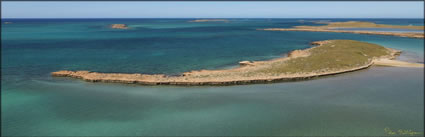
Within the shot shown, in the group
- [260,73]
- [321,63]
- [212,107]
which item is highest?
[321,63]

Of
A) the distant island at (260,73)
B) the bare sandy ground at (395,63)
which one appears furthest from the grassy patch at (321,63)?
the bare sandy ground at (395,63)

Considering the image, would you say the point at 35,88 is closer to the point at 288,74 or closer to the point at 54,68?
the point at 54,68

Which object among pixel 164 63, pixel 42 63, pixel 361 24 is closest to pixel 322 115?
pixel 164 63

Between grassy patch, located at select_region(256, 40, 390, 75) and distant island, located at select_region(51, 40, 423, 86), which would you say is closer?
distant island, located at select_region(51, 40, 423, 86)

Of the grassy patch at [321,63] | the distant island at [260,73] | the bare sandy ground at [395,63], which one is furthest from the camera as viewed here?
the bare sandy ground at [395,63]

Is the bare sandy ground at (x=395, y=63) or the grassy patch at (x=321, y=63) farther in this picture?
the bare sandy ground at (x=395, y=63)

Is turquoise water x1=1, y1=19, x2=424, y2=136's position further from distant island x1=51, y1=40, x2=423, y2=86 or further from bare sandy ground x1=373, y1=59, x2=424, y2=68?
bare sandy ground x1=373, y1=59, x2=424, y2=68

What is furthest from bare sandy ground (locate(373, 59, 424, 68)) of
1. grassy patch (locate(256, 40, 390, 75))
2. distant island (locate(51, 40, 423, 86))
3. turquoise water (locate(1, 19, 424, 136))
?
turquoise water (locate(1, 19, 424, 136))

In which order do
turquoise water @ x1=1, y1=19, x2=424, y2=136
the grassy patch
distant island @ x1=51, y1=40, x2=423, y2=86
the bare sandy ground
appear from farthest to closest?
the bare sandy ground, the grassy patch, distant island @ x1=51, y1=40, x2=423, y2=86, turquoise water @ x1=1, y1=19, x2=424, y2=136

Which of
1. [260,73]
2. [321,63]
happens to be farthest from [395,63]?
[260,73]

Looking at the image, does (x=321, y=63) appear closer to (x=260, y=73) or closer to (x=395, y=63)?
(x=260, y=73)

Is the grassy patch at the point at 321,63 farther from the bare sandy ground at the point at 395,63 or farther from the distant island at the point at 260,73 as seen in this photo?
the bare sandy ground at the point at 395,63

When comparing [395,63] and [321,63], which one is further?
[395,63]
